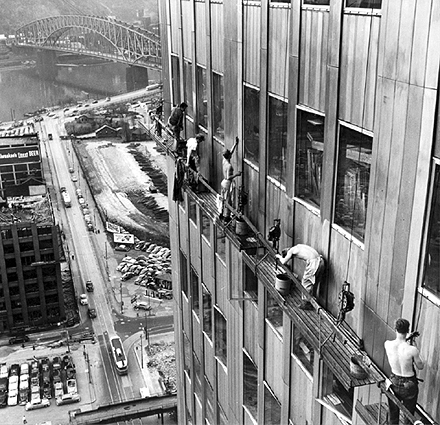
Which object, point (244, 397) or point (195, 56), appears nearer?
point (244, 397)

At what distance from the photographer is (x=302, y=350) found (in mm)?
11820

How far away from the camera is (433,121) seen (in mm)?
7340

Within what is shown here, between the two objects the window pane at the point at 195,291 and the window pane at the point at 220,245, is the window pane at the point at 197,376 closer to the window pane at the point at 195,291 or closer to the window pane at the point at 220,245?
the window pane at the point at 195,291

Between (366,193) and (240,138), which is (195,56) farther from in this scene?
(366,193)

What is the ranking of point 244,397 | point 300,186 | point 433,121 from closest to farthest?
1. point 433,121
2. point 300,186
3. point 244,397

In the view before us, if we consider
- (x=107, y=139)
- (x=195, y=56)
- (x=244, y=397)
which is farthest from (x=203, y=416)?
(x=107, y=139)

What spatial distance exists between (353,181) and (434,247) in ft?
7.39

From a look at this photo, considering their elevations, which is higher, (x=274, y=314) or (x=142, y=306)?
(x=274, y=314)

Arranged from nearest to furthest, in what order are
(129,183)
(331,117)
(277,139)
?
(331,117) < (277,139) < (129,183)

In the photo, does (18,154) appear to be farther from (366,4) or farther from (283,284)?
(366,4)

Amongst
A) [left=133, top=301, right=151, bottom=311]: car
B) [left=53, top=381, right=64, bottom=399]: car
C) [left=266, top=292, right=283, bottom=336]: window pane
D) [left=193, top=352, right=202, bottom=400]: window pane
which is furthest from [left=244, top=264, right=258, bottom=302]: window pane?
[left=133, top=301, right=151, bottom=311]: car

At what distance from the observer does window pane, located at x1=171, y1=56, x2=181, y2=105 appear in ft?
67.3

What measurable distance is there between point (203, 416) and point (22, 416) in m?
45.4

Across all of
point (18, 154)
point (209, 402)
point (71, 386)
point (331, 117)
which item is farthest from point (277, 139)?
point (18, 154)
